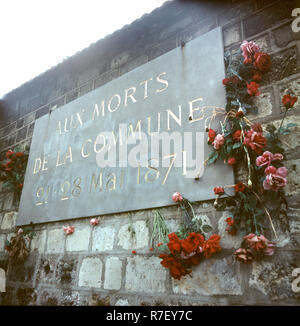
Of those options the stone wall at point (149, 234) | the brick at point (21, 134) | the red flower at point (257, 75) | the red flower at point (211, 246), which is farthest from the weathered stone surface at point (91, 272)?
the brick at point (21, 134)

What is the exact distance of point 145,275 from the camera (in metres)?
1.92

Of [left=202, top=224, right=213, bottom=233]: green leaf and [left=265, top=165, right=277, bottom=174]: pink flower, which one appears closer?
[left=265, top=165, right=277, bottom=174]: pink flower

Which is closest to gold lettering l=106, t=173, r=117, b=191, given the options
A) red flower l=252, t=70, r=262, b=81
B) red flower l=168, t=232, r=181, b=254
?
red flower l=168, t=232, r=181, b=254

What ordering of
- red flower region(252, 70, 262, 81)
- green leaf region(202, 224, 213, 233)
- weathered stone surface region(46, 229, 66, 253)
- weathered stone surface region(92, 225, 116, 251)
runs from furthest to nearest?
1. weathered stone surface region(46, 229, 66, 253)
2. weathered stone surface region(92, 225, 116, 251)
3. red flower region(252, 70, 262, 81)
4. green leaf region(202, 224, 213, 233)

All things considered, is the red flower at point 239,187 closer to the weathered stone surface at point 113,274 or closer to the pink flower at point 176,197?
the pink flower at point 176,197

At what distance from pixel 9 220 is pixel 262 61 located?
124 inches

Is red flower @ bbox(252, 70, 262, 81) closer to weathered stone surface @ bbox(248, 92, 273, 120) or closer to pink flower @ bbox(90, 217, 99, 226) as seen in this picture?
weathered stone surface @ bbox(248, 92, 273, 120)

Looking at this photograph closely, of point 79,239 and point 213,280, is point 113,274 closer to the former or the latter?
point 79,239

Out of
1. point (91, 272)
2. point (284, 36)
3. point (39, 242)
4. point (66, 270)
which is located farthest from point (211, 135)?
point (39, 242)

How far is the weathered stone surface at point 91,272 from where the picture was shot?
7.11 ft

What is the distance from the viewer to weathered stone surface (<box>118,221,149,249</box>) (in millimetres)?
2031

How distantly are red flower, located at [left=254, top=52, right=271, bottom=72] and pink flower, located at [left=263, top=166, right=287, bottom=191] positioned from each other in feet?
2.43

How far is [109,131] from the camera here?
2619 mm

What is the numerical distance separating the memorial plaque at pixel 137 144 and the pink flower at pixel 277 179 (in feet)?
0.90
